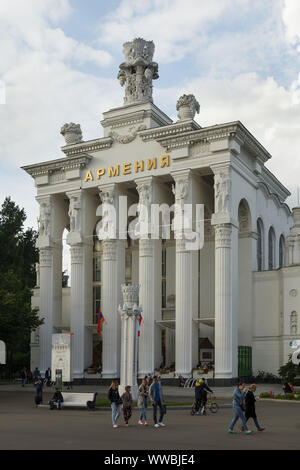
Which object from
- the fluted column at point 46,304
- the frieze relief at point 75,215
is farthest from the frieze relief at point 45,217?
the frieze relief at point 75,215

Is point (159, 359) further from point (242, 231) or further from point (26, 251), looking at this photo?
point (26, 251)

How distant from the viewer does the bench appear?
28.8m

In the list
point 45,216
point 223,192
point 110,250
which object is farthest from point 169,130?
point 45,216

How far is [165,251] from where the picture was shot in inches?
2254

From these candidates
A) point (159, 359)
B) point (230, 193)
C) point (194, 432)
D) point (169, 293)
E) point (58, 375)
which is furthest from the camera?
point (169, 293)

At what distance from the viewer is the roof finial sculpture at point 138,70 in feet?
182

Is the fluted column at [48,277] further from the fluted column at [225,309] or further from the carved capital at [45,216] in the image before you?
the fluted column at [225,309]

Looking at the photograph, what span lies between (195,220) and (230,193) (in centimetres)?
384

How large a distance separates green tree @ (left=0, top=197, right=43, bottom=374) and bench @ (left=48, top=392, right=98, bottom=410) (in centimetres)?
1516

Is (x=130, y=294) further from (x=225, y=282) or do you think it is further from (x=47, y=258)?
(x=47, y=258)

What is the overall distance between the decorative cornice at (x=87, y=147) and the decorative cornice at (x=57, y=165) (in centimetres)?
80

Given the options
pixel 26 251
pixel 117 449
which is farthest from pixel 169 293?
pixel 117 449

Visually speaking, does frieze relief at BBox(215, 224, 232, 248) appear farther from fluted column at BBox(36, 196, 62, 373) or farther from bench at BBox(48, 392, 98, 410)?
bench at BBox(48, 392, 98, 410)

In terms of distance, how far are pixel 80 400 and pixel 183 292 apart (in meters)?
19.7
